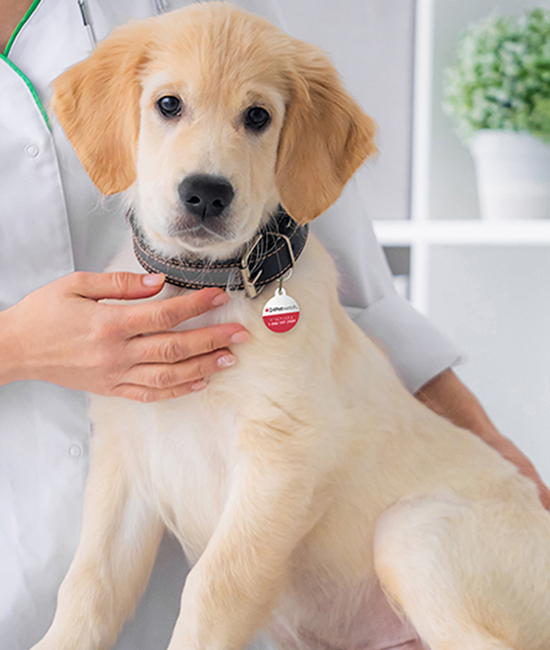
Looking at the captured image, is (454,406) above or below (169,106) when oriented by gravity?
below

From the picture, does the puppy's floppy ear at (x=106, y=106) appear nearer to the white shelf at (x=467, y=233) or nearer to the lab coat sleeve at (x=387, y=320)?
the lab coat sleeve at (x=387, y=320)

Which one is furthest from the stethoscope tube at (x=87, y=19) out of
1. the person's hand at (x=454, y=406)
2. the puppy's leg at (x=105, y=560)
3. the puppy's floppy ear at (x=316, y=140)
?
the person's hand at (x=454, y=406)

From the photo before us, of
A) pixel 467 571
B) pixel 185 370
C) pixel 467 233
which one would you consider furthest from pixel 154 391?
pixel 467 233

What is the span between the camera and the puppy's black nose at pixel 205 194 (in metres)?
0.64

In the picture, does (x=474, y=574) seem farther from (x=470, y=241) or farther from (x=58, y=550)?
(x=470, y=241)

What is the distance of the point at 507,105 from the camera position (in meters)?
1.54

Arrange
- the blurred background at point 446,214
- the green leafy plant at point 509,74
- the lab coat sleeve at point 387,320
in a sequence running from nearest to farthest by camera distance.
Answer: the lab coat sleeve at point 387,320, the green leafy plant at point 509,74, the blurred background at point 446,214

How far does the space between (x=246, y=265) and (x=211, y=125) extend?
16 centimetres

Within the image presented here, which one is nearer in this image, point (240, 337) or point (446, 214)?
point (240, 337)

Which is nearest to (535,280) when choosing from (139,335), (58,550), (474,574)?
(474,574)

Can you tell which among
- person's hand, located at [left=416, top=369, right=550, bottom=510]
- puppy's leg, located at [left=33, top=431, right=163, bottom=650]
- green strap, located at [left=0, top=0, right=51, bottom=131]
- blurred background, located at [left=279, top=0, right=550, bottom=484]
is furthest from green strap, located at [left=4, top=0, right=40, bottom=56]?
blurred background, located at [left=279, top=0, right=550, bottom=484]

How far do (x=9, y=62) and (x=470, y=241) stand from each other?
3.82 ft

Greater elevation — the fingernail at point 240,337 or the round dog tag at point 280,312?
the round dog tag at point 280,312

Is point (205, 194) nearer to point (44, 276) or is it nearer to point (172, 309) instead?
point (172, 309)
